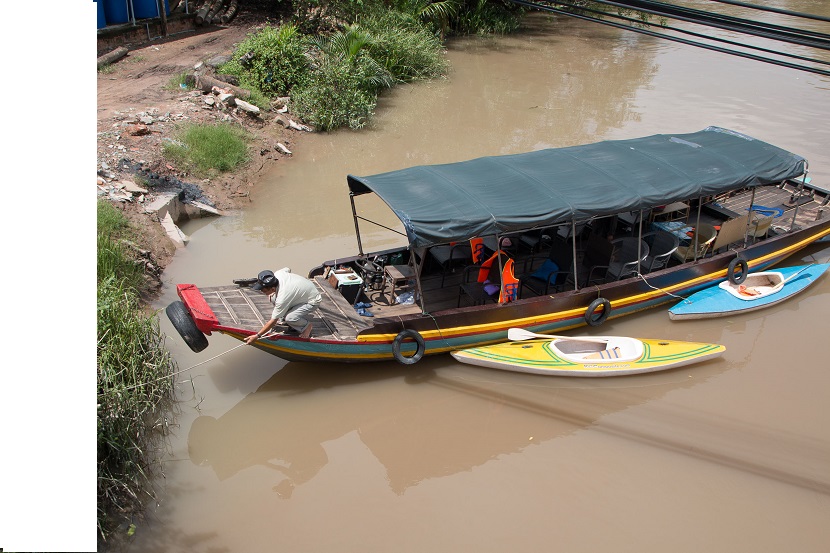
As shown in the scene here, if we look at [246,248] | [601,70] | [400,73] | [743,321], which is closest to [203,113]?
[246,248]

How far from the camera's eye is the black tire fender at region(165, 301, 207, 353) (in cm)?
743

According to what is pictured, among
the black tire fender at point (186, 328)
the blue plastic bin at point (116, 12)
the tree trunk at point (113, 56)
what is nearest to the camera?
the black tire fender at point (186, 328)

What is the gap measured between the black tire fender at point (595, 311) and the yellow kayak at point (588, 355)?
276 mm

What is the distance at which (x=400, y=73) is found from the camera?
19.3 meters

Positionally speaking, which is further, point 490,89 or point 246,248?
point 490,89

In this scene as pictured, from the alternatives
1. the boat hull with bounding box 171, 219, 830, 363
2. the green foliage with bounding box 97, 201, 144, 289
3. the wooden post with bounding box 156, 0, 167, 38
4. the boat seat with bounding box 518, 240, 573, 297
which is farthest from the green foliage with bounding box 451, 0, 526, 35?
A: the green foliage with bounding box 97, 201, 144, 289

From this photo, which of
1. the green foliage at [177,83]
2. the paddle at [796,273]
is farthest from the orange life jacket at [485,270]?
the green foliage at [177,83]

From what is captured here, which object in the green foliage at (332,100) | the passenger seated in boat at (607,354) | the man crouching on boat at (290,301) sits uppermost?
the green foliage at (332,100)

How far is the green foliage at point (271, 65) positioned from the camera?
1664 cm

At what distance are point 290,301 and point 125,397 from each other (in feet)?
6.59

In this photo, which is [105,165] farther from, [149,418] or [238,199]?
[149,418]

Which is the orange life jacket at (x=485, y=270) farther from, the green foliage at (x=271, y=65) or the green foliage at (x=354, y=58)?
the green foliage at (x=271, y=65)

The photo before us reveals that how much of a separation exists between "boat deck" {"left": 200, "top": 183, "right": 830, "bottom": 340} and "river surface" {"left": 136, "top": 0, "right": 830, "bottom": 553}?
71 cm

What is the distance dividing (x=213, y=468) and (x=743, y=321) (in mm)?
7832
